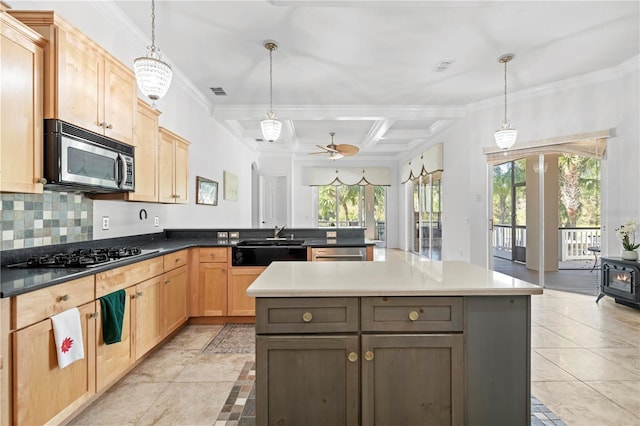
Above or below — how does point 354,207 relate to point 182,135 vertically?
below

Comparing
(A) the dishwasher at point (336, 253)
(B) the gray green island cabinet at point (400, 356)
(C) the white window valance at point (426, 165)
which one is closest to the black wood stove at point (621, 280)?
(A) the dishwasher at point (336, 253)

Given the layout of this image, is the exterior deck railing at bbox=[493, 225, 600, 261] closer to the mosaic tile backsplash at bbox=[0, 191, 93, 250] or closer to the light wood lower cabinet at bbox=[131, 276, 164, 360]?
the light wood lower cabinet at bbox=[131, 276, 164, 360]

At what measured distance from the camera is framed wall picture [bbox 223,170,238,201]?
243 inches

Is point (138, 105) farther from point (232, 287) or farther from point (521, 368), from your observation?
point (521, 368)

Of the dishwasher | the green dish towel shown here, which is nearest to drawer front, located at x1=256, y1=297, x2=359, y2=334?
the green dish towel

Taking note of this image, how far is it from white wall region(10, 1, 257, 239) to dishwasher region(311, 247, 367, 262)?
6.16 ft

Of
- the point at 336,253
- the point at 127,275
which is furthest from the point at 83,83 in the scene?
the point at 336,253

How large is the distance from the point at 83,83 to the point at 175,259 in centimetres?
163

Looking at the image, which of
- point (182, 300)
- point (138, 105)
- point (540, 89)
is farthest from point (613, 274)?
point (138, 105)

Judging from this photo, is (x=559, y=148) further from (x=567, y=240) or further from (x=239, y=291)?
(x=239, y=291)

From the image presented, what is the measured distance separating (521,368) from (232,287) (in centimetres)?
277

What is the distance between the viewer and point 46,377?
5.23ft

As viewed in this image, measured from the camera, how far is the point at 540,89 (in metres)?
4.79

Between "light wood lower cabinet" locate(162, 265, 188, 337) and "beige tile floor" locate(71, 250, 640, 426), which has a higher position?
"light wood lower cabinet" locate(162, 265, 188, 337)
